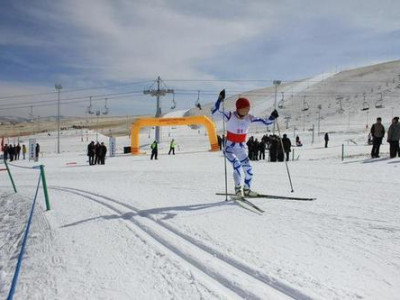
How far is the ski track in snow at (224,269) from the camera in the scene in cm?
359

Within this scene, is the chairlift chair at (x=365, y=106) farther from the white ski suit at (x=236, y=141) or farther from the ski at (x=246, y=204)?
the ski at (x=246, y=204)

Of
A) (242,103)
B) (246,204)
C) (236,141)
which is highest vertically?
(242,103)

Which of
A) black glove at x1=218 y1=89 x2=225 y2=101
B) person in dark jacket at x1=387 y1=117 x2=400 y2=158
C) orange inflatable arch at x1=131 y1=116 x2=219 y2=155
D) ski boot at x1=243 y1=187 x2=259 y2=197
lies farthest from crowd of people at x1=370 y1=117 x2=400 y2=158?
orange inflatable arch at x1=131 y1=116 x2=219 y2=155

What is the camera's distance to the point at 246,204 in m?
7.50

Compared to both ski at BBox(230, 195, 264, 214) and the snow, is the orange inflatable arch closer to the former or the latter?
the snow

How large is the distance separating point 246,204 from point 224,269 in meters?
3.40

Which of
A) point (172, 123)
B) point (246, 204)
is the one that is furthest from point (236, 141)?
point (172, 123)

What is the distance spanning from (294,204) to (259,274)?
3566mm

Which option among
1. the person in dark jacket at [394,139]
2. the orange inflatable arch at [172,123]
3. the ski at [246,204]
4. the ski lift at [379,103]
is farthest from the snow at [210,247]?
the ski lift at [379,103]

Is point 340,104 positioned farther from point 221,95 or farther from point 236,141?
point 221,95

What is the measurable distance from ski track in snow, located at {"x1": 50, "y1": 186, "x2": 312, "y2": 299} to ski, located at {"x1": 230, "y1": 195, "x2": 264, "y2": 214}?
1675 mm

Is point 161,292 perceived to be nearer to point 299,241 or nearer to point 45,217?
point 299,241

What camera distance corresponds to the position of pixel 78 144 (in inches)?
2408

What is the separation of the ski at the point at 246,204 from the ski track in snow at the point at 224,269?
5.50 feet
